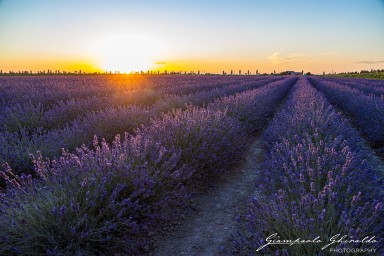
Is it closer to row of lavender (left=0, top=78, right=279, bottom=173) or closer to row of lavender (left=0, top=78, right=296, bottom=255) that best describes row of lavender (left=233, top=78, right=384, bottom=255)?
row of lavender (left=0, top=78, right=296, bottom=255)

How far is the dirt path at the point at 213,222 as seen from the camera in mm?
2225

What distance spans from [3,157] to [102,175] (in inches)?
63.5

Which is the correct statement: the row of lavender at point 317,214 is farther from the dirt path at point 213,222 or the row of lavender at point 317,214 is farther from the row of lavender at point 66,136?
the row of lavender at point 66,136

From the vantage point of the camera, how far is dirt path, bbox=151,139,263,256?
2.22 metres

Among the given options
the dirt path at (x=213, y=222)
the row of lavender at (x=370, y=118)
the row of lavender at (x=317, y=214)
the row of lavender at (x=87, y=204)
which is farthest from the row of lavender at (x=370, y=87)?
the row of lavender at (x=87, y=204)

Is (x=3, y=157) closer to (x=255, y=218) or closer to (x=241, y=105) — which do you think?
(x=255, y=218)

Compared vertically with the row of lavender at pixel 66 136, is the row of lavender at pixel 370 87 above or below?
above

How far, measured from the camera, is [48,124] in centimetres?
502

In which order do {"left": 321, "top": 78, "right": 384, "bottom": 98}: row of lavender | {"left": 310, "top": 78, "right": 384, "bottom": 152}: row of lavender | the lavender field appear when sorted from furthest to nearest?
{"left": 321, "top": 78, "right": 384, "bottom": 98}: row of lavender → {"left": 310, "top": 78, "right": 384, "bottom": 152}: row of lavender → the lavender field

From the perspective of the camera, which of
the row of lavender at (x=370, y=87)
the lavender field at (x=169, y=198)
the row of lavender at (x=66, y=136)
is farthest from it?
the row of lavender at (x=370, y=87)

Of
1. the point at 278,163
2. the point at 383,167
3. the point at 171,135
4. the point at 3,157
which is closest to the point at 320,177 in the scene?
the point at 278,163

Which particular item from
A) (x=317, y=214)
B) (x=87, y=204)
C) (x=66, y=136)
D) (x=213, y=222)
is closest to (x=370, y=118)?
(x=213, y=222)

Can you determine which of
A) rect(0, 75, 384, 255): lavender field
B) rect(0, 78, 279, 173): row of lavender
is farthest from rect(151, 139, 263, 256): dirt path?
rect(0, 78, 279, 173): row of lavender

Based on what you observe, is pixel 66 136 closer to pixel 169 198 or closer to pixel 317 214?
pixel 169 198
